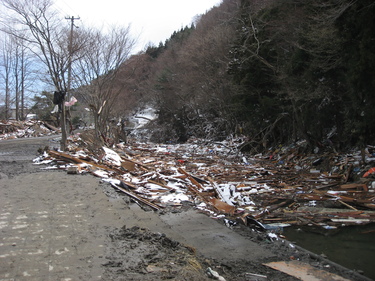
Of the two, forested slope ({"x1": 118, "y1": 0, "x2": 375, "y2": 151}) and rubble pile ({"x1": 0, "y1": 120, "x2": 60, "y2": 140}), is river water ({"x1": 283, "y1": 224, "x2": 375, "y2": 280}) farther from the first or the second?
rubble pile ({"x1": 0, "y1": 120, "x2": 60, "y2": 140})

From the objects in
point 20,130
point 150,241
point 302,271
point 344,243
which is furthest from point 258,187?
point 20,130

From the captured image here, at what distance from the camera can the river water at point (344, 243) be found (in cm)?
490

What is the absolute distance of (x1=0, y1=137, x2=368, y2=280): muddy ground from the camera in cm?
356

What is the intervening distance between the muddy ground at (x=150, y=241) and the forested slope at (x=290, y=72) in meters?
7.10

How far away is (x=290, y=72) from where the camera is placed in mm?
14406

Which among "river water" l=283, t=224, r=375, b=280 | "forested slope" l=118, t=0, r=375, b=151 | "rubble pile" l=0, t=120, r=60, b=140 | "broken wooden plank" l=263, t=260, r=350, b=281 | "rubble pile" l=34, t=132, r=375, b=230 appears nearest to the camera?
"broken wooden plank" l=263, t=260, r=350, b=281

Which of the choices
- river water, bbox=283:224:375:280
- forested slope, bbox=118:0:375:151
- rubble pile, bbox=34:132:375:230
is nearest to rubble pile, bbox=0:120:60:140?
forested slope, bbox=118:0:375:151

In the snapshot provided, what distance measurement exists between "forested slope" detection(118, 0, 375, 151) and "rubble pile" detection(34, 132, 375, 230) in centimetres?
202

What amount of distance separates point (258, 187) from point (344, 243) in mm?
4361

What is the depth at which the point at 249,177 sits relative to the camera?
38.4 ft

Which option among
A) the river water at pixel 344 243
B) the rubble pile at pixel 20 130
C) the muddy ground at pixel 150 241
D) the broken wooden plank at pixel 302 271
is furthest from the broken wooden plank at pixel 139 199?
the rubble pile at pixel 20 130

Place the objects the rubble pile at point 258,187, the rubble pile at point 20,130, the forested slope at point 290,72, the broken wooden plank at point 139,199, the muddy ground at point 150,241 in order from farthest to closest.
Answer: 1. the rubble pile at point 20,130
2. the forested slope at point 290,72
3. the rubble pile at point 258,187
4. the broken wooden plank at point 139,199
5. the muddy ground at point 150,241

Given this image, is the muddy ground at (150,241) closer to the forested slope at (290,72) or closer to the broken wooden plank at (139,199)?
the broken wooden plank at (139,199)

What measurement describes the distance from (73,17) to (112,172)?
39.1 ft
